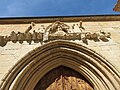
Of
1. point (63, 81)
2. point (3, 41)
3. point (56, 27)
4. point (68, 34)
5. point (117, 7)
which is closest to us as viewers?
point (63, 81)

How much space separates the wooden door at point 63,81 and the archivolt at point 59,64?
0.39 ft

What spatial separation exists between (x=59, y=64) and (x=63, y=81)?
516 mm

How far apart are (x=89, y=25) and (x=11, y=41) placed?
7.91 ft

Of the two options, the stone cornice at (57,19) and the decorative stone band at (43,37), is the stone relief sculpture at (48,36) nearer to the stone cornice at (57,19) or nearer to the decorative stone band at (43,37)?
the decorative stone band at (43,37)

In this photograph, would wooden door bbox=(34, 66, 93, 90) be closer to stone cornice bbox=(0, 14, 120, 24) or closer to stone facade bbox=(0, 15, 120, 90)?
stone facade bbox=(0, 15, 120, 90)

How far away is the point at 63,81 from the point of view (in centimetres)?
530

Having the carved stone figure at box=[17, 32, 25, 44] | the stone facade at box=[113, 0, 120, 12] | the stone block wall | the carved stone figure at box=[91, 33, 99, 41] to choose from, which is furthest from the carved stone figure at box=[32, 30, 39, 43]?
the stone facade at box=[113, 0, 120, 12]

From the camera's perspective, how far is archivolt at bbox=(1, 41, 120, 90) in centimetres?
475

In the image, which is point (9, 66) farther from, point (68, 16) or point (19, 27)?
point (68, 16)

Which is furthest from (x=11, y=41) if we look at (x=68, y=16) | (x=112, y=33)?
(x=112, y=33)

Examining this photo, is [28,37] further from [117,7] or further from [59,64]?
[117,7]

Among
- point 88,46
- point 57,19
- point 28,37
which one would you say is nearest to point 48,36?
point 28,37

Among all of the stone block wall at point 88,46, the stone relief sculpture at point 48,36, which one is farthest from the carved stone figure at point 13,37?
the stone block wall at point 88,46

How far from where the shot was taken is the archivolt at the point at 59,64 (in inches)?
187
